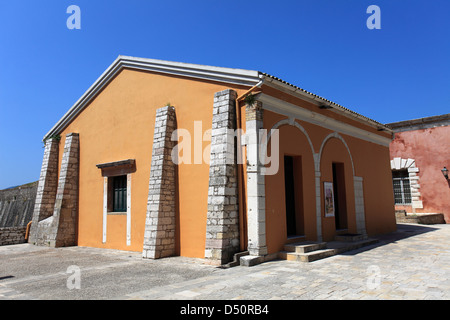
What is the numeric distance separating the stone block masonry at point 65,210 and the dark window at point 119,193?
2.35m

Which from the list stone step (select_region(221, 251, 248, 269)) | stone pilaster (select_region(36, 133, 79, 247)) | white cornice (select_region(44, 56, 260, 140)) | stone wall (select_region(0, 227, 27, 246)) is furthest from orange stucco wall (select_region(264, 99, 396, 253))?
stone wall (select_region(0, 227, 27, 246))

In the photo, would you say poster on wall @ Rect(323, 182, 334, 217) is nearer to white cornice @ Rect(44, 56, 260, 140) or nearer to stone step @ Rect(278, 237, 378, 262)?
stone step @ Rect(278, 237, 378, 262)

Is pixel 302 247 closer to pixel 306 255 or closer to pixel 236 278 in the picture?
pixel 306 255

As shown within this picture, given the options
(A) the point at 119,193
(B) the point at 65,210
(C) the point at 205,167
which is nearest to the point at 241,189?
(C) the point at 205,167

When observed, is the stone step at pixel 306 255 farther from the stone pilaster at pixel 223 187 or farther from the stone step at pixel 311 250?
the stone pilaster at pixel 223 187

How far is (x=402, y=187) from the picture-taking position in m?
18.3

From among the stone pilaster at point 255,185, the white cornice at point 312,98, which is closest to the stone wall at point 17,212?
the stone pilaster at point 255,185

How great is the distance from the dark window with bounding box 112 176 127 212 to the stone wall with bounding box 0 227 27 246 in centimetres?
549

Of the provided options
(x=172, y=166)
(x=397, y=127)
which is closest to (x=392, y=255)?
(x=172, y=166)

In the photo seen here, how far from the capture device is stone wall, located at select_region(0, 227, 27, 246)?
13320mm

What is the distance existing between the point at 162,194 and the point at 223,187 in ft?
7.12
